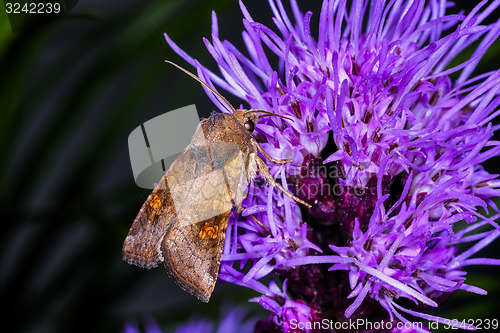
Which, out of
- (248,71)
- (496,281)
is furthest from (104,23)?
(496,281)

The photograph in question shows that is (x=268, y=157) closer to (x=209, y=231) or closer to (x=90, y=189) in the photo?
(x=209, y=231)

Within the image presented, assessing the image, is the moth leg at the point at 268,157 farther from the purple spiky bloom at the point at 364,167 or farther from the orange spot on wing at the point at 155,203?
the orange spot on wing at the point at 155,203

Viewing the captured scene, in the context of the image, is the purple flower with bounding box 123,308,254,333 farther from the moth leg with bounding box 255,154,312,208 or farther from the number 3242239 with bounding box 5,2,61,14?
the number 3242239 with bounding box 5,2,61,14

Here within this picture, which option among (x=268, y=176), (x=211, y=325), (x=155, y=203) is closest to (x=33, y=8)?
(x=155, y=203)

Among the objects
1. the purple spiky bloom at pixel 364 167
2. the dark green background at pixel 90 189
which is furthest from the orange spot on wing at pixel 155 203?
the dark green background at pixel 90 189

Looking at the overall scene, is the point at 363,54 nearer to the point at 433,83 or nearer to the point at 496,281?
the point at 433,83
